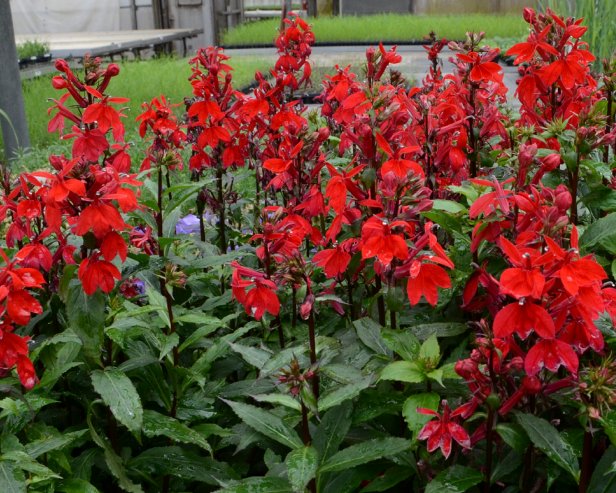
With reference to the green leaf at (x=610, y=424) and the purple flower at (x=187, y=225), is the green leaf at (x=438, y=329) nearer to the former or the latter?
the green leaf at (x=610, y=424)

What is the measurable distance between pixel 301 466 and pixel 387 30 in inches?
329

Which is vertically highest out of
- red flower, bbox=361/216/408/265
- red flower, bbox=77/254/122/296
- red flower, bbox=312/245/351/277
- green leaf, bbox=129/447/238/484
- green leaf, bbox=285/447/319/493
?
red flower, bbox=361/216/408/265

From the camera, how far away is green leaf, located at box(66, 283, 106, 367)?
1.03 metres

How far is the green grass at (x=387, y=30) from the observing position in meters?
8.38

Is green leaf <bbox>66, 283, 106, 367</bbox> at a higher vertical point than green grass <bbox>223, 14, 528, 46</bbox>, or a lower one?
lower

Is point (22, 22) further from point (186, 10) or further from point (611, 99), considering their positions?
point (611, 99)

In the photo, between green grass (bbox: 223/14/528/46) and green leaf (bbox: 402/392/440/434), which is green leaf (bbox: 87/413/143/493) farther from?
green grass (bbox: 223/14/528/46)

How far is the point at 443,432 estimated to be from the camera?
2.93ft

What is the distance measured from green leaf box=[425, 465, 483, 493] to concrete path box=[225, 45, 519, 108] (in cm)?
356

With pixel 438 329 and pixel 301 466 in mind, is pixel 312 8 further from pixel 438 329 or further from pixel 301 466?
pixel 301 466

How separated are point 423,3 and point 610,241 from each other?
12.2m

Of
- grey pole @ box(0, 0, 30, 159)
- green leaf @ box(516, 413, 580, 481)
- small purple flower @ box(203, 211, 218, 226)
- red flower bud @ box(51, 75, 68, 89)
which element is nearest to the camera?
green leaf @ box(516, 413, 580, 481)

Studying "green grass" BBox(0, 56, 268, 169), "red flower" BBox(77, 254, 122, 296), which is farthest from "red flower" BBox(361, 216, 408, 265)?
"green grass" BBox(0, 56, 268, 169)

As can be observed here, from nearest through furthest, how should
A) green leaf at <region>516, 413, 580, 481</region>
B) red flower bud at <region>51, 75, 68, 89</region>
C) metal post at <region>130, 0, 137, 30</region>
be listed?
1. green leaf at <region>516, 413, 580, 481</region>
2. red flower bud at <region>51, 75, 68, 89</region>
3. metal post at <region>130, 0, 137, 30</region>
